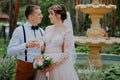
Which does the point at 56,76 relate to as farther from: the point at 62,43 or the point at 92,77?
the point at 92,77

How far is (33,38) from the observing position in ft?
15.7

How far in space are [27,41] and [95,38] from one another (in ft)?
21.9

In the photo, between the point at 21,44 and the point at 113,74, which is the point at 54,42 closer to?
the point at 21,44

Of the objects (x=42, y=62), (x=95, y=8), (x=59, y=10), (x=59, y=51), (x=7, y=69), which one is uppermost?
(x=59, y=10)

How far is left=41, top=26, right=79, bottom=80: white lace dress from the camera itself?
482 cm

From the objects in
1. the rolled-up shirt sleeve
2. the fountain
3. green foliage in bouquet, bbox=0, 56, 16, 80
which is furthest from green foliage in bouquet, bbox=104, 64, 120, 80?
the fountain

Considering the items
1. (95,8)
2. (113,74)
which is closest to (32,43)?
(113,74)

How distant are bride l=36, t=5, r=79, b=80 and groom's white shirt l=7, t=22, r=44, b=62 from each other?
6.6 inches

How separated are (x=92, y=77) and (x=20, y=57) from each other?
2.05 meters

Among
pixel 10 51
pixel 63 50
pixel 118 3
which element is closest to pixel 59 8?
pixel 63 50

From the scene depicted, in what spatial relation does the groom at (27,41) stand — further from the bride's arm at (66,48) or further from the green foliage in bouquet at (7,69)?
the green foliage in bouquet at (7,69)

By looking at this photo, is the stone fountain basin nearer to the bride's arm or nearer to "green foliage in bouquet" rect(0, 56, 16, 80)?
"green foliage in bouquet" rect(0, 56, 16, 80)

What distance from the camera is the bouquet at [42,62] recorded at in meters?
4.62

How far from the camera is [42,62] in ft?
15.3
